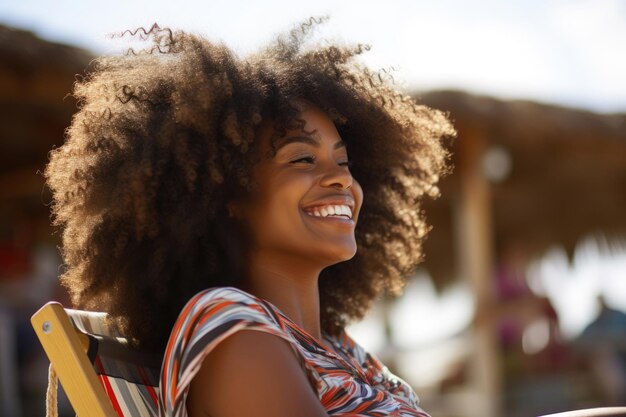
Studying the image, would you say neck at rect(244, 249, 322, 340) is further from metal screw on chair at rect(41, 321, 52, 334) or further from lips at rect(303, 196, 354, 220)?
metal screw on chair at rect(41, 321, 52, 334)

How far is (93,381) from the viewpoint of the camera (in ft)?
6.82

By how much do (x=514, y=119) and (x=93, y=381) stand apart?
547 centimetres

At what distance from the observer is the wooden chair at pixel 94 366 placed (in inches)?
81.8

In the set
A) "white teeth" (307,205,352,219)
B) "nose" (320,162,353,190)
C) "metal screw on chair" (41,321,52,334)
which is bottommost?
"metal screw on chair" (41,321,52,334)

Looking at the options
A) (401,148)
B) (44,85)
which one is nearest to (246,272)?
(401,148)

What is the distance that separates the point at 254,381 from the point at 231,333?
0.10m

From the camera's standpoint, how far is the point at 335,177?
2.39 meters

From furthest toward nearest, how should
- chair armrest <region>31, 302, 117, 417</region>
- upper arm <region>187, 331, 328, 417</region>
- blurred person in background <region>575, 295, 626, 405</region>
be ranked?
blurred person in background <region>575, 295, 626, 405</region> → chair armrest <region>31, 302, 117, 417</region> → upper arm <region>187, 331, 328, 417</region>

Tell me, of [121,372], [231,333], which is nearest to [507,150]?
[121,372]

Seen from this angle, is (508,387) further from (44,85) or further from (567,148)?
(44,85)

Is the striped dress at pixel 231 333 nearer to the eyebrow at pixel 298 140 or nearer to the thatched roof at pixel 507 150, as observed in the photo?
the eyebrow at pixel 298 140

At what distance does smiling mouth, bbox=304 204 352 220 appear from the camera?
2.36m

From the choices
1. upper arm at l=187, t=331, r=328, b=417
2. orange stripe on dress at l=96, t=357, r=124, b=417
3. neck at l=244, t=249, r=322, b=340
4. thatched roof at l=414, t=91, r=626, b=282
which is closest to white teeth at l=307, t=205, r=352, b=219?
neck at l=244, t=249, r=322, b=340

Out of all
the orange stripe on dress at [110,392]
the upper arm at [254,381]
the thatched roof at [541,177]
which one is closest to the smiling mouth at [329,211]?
the upper arm at [254,381]
